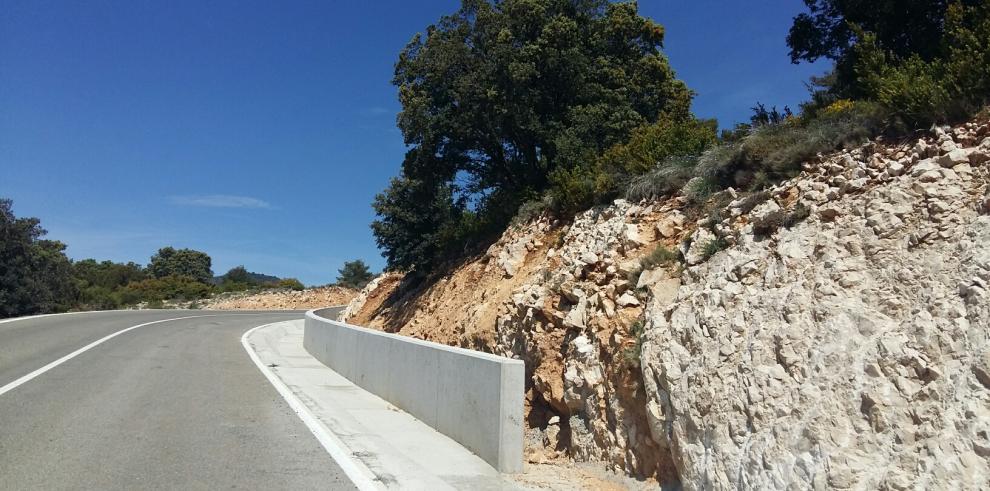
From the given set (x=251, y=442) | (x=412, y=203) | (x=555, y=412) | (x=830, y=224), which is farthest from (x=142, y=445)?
(x=412, y=203)

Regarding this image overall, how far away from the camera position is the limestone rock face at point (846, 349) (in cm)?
500

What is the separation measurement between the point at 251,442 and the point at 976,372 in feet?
24.5

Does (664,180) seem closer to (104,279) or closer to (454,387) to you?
(454,387)

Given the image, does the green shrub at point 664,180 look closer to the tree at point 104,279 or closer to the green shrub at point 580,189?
the green shrub at point 580,189

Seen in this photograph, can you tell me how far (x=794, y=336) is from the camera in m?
6.38

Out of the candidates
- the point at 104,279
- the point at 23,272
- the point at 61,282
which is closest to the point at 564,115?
the point at 23,272

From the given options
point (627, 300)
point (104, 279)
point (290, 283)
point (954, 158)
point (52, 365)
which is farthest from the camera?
point (104, 279)

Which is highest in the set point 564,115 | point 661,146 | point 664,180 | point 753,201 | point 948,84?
point 564,115

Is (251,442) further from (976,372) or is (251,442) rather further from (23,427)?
(976,372)

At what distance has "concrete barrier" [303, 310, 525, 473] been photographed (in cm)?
757

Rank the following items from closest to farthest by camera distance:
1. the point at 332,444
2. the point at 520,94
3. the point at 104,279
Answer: the point at 332,444
the point at 520,94
the point at 104,279

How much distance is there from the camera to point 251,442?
849 centimetres

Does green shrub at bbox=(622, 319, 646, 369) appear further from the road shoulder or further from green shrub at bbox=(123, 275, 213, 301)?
green shrub at bbox=(123, 275, 213, 301)

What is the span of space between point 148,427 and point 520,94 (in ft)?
46.2
